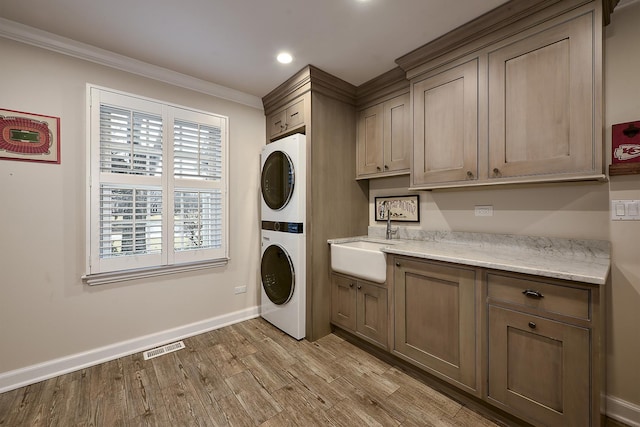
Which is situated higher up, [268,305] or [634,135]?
[634,135]

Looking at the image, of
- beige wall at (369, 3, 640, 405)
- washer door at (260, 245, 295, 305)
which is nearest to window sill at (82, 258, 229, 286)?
washer door at (260, 245, 295, 305)

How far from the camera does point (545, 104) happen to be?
1545mm

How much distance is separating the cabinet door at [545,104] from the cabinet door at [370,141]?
1005 millimetres

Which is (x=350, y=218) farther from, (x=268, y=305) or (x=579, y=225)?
(x=579, y=225)

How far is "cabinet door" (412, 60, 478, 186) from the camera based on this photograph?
6.07 ft

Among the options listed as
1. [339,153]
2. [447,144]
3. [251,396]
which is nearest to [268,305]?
[251,396]

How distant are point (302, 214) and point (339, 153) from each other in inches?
29.6

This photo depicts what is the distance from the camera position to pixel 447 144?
1.98 meters

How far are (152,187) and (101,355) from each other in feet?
4.73

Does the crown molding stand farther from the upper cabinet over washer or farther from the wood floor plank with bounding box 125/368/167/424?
the wood floor plank with bounding box 125/368/167/424

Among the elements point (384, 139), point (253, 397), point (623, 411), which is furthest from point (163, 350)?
point (623, 411)

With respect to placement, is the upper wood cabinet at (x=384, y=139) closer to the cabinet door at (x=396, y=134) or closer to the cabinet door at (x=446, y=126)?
the cabinet door at (x=396, y=134)

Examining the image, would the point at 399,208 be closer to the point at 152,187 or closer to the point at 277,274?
the point at 277,274

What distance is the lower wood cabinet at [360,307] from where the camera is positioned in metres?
2.12
